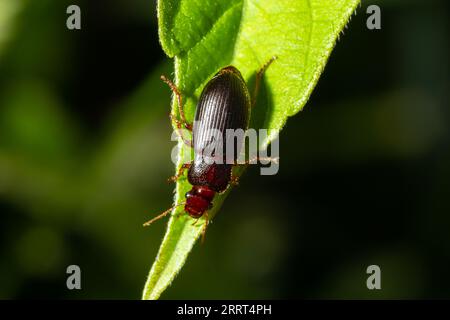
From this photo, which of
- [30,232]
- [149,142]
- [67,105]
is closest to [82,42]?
[67,105]

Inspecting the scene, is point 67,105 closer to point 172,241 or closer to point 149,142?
point 149,142

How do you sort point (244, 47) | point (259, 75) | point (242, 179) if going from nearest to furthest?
point (244, 47) → point (259, 75) → point (242, 179)

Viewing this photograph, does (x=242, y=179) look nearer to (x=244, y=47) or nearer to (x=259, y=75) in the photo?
(x=259, y=75)

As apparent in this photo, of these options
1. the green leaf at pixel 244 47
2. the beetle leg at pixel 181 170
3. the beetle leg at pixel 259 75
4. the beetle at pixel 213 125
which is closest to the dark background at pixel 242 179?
the beetle at pixel 213 125

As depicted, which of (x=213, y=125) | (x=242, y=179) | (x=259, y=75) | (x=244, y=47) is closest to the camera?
(x=244, y=47)

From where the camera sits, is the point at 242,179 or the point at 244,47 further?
the point at 242,179

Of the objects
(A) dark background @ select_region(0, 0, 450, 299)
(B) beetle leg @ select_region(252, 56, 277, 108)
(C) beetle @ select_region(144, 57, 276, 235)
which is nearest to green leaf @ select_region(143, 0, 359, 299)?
(B) beetle leg @ select_region(252, 56, 277, 108)

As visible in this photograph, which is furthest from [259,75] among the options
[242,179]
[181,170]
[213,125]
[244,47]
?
[242,179]
